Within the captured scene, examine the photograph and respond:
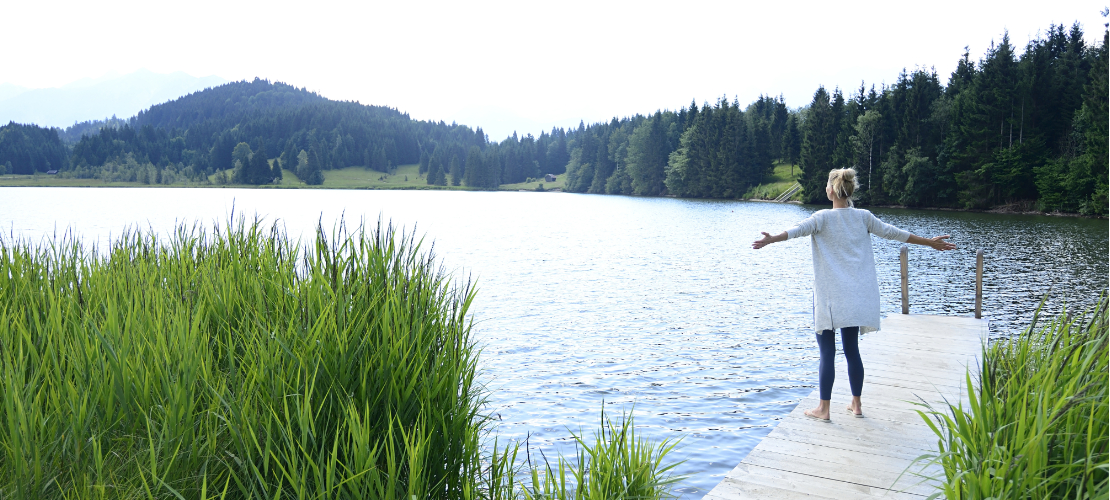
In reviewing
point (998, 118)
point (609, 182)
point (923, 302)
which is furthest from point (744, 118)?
point (923, 302)

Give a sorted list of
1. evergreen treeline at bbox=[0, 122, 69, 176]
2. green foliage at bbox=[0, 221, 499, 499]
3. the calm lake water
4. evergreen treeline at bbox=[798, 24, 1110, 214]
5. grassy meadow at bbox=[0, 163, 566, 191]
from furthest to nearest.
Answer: evergreen treeline at bbox=[0, 122, 69, 176] < grassy meadow at bbox=[0, 163, 566, 191] < evergreen treeline at bbox=[798, 24, 1110, 214] < the calm lake water < green foliage at bbox=[0, 221, 499, 499]

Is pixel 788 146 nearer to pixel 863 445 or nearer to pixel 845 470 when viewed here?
pixel 863 445

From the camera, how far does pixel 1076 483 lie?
111 inches

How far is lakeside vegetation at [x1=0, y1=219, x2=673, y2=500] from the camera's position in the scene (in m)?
3.29

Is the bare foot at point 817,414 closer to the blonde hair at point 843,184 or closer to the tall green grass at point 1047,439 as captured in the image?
the blonde hair at point 843,184

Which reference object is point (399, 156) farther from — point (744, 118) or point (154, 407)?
point (154, 407)

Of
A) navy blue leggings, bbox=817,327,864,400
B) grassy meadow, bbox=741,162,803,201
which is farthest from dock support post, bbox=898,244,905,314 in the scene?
grassy meadow, bbox=741,162,803,201

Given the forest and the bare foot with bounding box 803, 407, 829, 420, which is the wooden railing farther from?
the forest

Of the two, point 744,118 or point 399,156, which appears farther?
point 399,156

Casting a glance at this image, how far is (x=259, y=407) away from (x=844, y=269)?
4472 millimetres

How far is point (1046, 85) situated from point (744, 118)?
137 feet

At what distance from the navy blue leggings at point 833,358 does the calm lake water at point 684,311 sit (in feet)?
4.71

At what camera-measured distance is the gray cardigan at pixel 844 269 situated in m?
5.77

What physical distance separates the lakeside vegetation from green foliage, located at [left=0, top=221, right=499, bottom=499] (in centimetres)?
1
